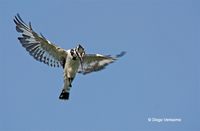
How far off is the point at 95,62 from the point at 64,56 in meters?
1.60

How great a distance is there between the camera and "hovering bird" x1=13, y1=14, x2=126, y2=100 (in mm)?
13434

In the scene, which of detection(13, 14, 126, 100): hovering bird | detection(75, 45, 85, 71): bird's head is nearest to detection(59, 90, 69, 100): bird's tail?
detection(13, 14, 126, 100): hovering bird

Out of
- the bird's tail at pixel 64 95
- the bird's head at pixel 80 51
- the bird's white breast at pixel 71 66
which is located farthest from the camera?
the bird's tail at pixel 64 95

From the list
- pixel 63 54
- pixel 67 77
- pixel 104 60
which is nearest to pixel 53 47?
pixel 63 54

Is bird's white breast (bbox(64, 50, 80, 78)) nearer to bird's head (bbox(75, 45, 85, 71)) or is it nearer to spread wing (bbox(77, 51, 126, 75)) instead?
bird's head (bbox(75, 45, 85, 71))

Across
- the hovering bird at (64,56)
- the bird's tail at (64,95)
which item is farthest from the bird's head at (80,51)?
the bird's tail at (64,95)

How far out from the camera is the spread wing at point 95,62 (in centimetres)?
1445

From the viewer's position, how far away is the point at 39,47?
14.0m

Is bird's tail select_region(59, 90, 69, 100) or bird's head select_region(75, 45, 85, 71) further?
bird's tail select_region(59, 90, 69, 100)

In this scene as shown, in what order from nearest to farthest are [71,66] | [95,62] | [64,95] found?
[71,66], [64,95], [95,62]

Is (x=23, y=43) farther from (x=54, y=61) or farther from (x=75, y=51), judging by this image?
(x=75, y=51)

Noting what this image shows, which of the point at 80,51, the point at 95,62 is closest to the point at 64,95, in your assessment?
the point at 95,62

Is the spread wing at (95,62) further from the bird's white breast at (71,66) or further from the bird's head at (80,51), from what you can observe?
the bird's head at (80,51)

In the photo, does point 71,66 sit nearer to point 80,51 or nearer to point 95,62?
point 80,51
